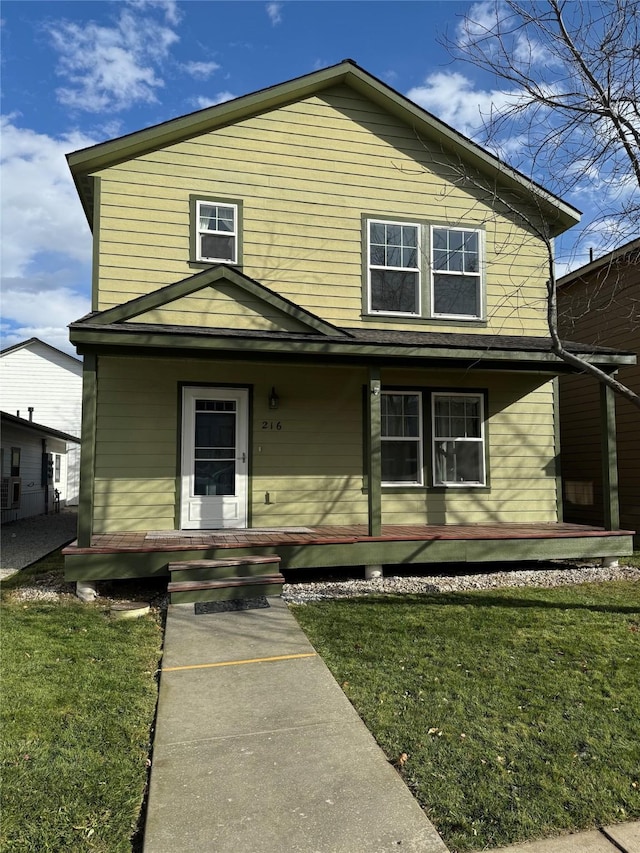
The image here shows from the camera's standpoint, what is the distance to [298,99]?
9375 millimetres

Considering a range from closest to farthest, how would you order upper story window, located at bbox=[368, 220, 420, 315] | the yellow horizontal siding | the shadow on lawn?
the shadow on lawn → the yellow horizontal siding → upper story window, located at bbox=[368, 220, 420, 315]

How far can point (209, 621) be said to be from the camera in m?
5.81

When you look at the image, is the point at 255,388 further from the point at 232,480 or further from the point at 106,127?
the point at 106,127

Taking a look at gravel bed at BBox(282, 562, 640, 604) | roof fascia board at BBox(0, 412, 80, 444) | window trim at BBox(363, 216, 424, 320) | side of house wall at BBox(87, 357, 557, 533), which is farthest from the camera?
roof fascia board at BBox(0, 412, 80, 444)

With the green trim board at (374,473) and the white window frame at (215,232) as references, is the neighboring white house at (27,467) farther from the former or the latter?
the green trim board at (374,473)

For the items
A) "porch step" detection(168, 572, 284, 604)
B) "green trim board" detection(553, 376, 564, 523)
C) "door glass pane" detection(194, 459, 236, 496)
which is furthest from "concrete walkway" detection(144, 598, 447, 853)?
"green trim board" detection(553, 376, 564, 523)

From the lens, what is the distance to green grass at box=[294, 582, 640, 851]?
8.98 feet

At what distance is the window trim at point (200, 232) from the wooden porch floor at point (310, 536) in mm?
4018

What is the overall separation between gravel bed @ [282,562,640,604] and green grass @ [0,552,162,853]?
2123 mm

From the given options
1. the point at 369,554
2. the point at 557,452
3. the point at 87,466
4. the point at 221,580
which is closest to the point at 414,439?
the point at 369,554

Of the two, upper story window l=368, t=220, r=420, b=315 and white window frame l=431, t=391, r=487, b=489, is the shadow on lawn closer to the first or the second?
white window frame l=431, t=391, r=487, b=489

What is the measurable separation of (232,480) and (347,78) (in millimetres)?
6759

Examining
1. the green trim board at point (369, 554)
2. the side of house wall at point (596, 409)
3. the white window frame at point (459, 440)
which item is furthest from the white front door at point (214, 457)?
the side of house wall at point (596, 409)

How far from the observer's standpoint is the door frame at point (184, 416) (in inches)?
332
